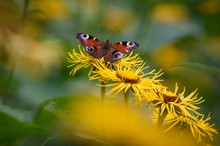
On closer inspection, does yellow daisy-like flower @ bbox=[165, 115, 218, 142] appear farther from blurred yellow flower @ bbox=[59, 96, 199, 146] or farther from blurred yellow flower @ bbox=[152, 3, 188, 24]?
blurred yellow flower @ bbox=[152, 3, 188, 24]

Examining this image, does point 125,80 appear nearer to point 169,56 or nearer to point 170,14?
point 169,56

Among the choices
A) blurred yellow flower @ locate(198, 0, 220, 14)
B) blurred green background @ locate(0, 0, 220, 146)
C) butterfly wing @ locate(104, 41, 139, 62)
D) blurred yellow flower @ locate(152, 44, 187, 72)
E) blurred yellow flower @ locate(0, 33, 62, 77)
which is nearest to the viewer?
butterfly wing @ locate(104, 41, 139, 62)

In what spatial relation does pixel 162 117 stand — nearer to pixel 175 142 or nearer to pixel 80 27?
pixel 175 142

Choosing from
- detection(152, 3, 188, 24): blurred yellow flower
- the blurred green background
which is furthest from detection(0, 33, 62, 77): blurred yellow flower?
detection(152, 3, 188, 24): blurred yellow flower

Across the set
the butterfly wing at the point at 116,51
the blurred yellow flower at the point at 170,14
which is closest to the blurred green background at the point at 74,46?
the blurred yellow flower at the point at 170,14

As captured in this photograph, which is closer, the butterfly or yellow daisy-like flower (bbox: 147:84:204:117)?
yellow daisy-like flower (bbox: 147:84:204:117)

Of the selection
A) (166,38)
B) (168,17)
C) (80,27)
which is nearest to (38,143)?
(80,27)

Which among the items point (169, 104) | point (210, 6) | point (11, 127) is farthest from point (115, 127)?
point (210, 6)
